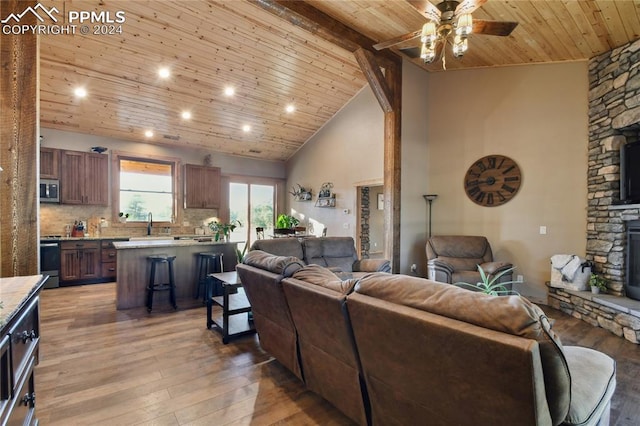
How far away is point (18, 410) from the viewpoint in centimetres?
130

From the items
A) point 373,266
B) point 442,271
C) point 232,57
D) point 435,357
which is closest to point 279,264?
point 435,357

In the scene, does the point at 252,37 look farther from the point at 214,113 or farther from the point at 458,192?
the point at 458,192

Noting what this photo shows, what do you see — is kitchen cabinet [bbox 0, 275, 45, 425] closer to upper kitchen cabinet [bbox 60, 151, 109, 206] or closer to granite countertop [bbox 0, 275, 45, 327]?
granite countertop [bbox 0, 275, 45, 327]

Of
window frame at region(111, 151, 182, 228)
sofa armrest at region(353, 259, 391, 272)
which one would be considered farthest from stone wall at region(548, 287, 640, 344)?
window frame at region(111, 151, 182, 228)

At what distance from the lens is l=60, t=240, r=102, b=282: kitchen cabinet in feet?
18.2

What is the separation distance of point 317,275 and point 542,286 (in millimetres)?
4391

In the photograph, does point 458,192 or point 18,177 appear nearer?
point 18,177

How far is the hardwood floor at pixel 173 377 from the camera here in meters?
2.06

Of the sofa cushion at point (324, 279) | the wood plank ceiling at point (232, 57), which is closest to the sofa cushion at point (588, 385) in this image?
the sofa cushion at point (324, 279)

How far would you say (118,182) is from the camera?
21.7ft

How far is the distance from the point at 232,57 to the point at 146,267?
11.6 ft

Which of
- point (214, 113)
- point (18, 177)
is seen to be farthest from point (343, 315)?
point (214, 113)

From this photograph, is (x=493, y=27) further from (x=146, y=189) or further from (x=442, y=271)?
(x=146, y=189)

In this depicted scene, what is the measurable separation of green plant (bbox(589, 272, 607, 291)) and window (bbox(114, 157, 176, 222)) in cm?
767
